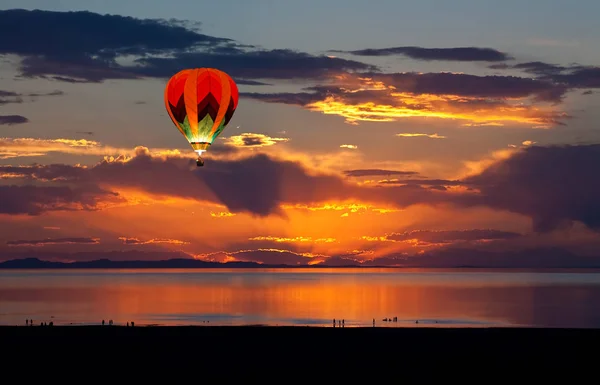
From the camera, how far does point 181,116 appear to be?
49.1 meters
